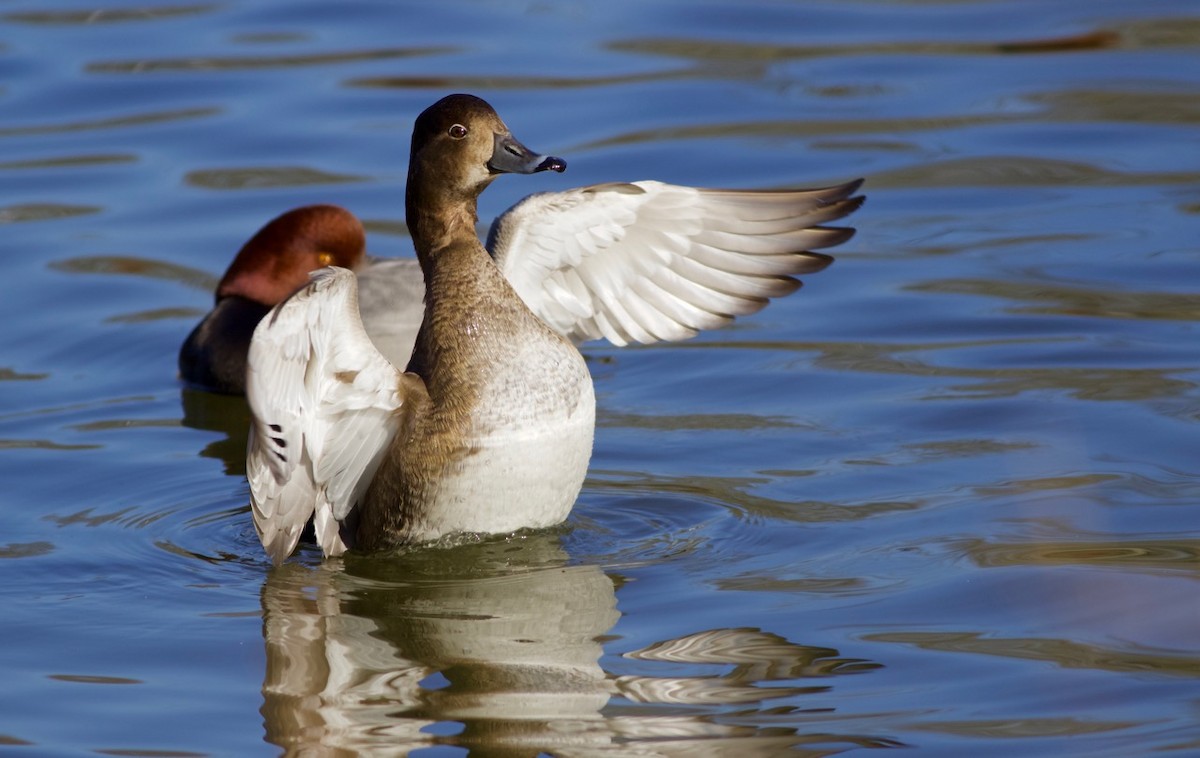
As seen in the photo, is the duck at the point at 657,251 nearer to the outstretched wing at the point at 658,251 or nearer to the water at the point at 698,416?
the outstretched wing at the point at 658,251

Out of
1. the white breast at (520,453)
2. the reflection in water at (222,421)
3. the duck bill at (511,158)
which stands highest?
the duck bill at (511,158)

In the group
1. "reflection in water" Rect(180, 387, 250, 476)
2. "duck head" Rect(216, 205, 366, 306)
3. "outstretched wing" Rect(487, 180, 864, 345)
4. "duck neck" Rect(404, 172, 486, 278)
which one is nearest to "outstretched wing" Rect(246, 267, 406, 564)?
"duck neck" Rect(404, 172, 486, 278)

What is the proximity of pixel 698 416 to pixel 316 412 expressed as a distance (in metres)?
2.29

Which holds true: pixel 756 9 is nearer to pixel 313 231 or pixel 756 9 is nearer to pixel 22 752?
pixel 313 231

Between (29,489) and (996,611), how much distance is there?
370 centimetres

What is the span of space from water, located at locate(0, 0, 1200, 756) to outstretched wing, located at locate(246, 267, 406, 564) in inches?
9.3

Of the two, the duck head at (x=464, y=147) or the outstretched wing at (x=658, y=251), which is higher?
the duck head at (x=464, y=147)

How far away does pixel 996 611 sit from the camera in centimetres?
552

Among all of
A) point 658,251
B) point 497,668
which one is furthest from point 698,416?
point 497,668

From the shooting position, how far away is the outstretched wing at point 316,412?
5488 millimetres

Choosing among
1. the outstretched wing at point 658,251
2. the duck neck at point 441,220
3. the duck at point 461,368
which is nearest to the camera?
the duck at point 461,368

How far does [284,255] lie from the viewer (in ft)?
30.3

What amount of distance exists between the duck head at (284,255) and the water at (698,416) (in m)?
0.56

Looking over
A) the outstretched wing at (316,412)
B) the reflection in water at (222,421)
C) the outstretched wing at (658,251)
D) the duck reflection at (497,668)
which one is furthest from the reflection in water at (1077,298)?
the outstretched wing at (316,412)
